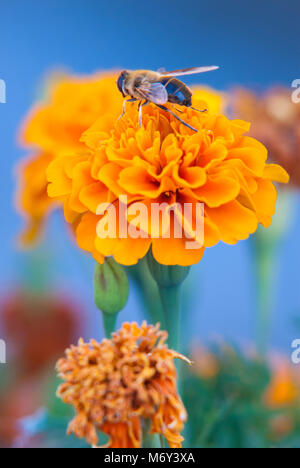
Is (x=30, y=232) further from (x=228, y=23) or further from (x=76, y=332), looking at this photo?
(x=228, y=23)

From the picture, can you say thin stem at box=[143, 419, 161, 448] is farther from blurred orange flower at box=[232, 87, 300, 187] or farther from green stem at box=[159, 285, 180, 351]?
blurred orange flower at box=[232, 87, 300, 187]

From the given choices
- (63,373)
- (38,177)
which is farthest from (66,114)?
(63,373)

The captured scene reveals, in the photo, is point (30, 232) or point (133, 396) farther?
point (30, 232)

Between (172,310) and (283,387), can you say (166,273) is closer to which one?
(172,310)
